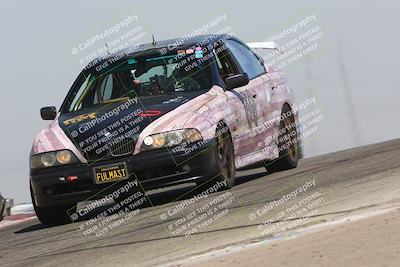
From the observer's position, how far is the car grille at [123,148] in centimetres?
855

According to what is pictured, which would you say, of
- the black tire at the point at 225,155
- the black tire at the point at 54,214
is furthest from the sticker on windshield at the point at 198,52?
the black tire at the point at 54,214

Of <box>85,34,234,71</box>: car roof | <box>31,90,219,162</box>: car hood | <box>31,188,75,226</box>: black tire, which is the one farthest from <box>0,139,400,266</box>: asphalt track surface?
<box>85,34,234,71</box>: car roof

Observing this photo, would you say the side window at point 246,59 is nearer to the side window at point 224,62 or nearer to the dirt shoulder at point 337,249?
the side window at point 224,62

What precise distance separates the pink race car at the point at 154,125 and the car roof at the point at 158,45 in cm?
1

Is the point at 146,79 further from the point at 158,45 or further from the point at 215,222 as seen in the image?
the point at 215,222

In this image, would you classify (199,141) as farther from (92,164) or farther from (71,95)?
(71,95)

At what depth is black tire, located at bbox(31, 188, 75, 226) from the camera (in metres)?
8.96

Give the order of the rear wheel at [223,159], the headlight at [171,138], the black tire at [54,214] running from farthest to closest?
the black tire at [54,214] → the rear wheel at [223,159] → the headlight at [171,138]

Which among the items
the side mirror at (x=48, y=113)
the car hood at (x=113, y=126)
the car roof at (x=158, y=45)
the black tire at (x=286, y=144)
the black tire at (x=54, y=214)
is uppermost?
the car roof at (x=158, y=45)

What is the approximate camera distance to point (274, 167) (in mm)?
11227

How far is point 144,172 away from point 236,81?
1431 mm

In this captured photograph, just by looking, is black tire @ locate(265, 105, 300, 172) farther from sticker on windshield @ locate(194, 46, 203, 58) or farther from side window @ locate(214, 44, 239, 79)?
sticker on windshield @ locate(194, 46, 203, 58)

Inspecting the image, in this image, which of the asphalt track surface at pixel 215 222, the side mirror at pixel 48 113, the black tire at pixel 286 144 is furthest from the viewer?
the black tire at pixel 286 144

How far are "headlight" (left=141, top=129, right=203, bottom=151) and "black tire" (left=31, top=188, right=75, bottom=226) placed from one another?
43.0 inches
